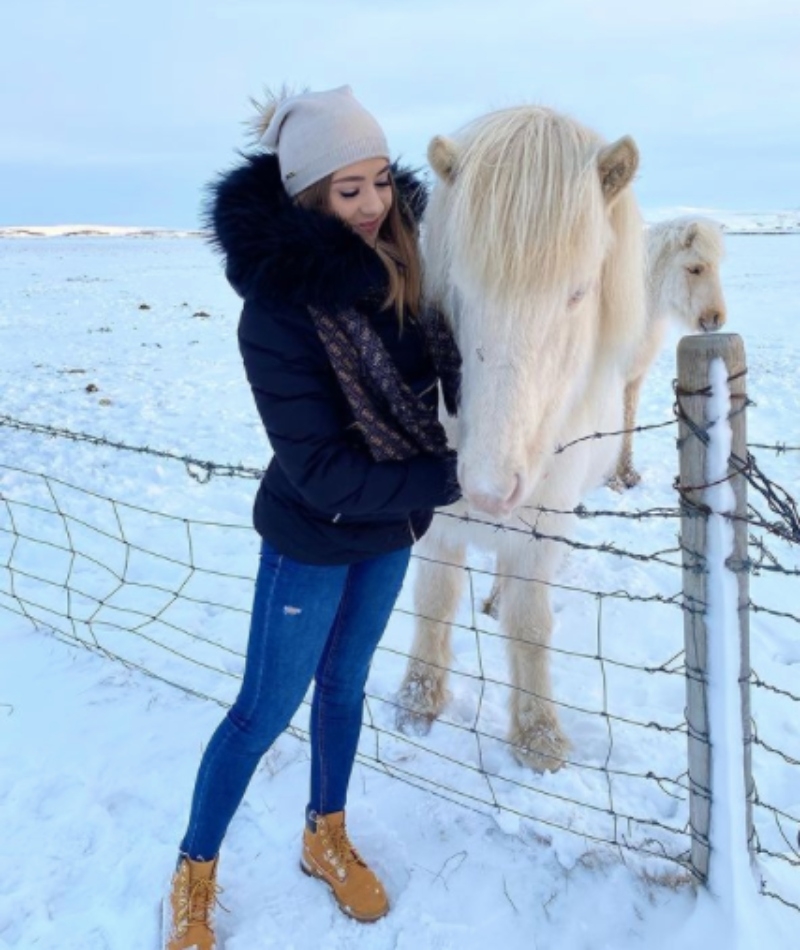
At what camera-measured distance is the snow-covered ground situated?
2.14m

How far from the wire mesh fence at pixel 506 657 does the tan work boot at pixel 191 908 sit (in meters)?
0.82

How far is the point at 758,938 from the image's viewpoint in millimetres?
1872

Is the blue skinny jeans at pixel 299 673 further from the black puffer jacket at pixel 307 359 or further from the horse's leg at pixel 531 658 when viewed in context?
the horse's leg at pixel 531 658

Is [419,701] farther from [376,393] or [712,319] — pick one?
[712,319]

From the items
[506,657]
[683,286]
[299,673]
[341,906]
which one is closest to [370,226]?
[299,673]

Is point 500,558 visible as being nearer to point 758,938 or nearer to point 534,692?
point 534,692

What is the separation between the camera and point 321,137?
1697 millimetres

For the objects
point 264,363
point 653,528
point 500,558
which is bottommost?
point 653,528

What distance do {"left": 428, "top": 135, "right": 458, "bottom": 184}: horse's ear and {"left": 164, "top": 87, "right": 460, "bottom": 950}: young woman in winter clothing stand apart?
11 cm

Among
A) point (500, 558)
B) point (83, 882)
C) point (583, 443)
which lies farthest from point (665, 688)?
point (83, 882)

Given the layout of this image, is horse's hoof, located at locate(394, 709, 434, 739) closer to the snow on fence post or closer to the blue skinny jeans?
the blue skinny jeans

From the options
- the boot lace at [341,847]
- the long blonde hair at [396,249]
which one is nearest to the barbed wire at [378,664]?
the boot lace at [341,847]

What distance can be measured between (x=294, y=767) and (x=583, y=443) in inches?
60.9

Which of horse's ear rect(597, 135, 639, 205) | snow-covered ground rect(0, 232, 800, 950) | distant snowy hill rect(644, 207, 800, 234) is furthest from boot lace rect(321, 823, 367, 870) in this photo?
distant snowy hill rect(644, 207, 800, 234)
